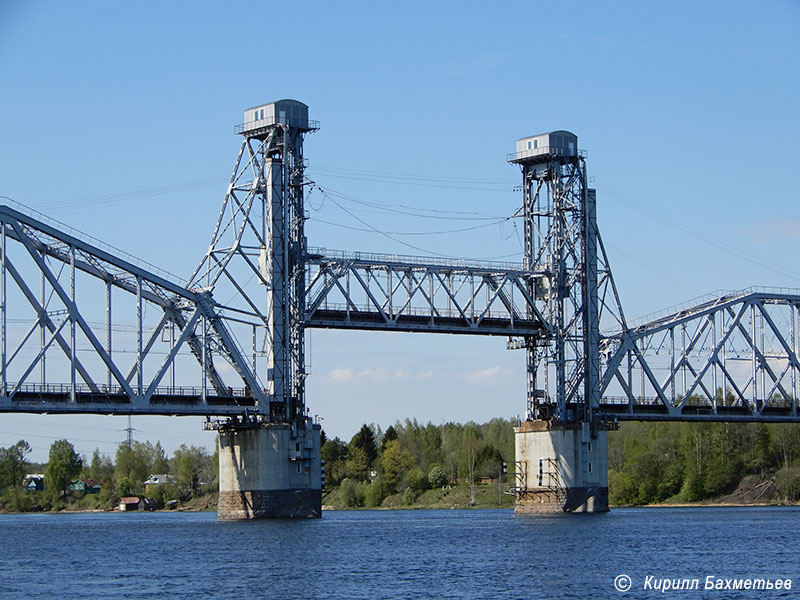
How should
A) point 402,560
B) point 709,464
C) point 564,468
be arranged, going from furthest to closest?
point 709,464 → point 564,468 → point 402,560

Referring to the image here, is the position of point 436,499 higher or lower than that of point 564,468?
lower

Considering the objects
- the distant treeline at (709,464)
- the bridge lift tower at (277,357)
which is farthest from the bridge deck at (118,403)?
the distant treeline at (709,464)

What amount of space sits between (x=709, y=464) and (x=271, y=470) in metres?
73.5

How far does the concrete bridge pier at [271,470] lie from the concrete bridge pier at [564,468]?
20.9 metres

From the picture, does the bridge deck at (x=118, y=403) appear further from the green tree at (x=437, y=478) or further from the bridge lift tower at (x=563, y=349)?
the green tree at (x=437, y=478)

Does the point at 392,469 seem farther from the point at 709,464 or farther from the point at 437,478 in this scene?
the point at 709,464

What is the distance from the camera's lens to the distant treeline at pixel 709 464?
169m

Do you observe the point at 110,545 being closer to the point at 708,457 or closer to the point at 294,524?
the point at 294,524

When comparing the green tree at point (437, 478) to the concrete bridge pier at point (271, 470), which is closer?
the concrete bridge pier at point (271, 470)

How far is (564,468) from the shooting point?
124562 mm

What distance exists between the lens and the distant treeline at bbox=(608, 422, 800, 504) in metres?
169

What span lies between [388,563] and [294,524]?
28.0 m

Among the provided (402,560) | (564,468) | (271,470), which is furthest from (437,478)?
(402,560)

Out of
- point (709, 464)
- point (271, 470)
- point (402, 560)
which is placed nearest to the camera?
point (402, 560)
